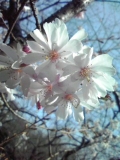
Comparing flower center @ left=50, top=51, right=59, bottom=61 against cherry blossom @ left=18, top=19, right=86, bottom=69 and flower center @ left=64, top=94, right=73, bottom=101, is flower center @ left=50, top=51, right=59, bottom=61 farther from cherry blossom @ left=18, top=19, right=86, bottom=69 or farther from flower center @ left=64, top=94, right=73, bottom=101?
flower center @ left=64, top=94, right=73, bottom=101

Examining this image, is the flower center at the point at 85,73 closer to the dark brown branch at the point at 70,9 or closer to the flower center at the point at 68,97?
the flower center at the point at 68,97

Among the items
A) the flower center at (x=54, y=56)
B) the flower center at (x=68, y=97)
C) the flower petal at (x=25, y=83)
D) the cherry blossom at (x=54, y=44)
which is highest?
the cherry blossom at (x=54, y=44)

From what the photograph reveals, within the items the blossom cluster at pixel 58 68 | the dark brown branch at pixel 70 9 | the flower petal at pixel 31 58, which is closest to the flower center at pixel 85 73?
the blossom cluster at pixel 58 68

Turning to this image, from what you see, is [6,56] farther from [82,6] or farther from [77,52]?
[82,6]

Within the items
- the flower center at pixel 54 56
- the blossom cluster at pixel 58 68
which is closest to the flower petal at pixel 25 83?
the blossom cluster at pixel 58 68

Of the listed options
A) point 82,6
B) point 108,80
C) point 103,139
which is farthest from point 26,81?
point 103,139

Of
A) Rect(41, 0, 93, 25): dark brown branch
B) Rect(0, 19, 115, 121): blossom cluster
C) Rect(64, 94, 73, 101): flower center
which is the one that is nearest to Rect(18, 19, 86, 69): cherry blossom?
Rect(0, 19, 115, 121): blossom cluster

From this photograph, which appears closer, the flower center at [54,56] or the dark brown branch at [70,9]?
the flower center at [54,56]

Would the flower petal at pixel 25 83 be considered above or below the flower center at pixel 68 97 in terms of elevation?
above
